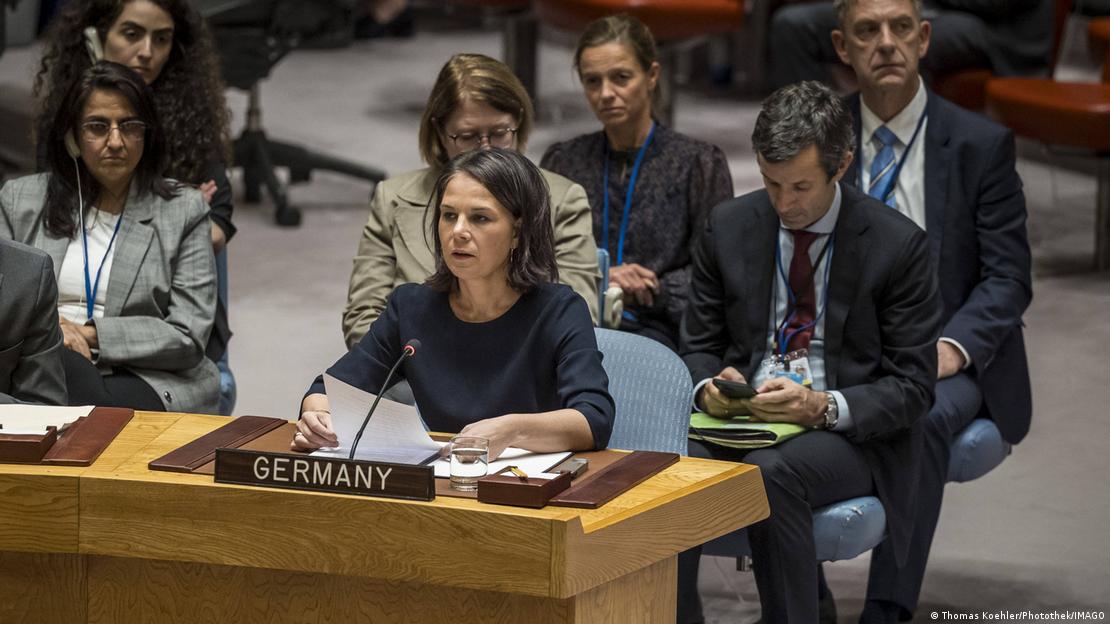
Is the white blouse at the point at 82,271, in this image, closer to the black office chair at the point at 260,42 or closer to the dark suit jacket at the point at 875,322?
the dark suit jacket at the point at 875,322

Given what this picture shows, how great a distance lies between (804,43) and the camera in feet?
22.9

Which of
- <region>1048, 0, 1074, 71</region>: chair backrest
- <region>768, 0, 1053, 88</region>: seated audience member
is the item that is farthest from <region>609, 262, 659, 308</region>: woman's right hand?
<region>1048, 0, 1074, 71</region>: chair backrest

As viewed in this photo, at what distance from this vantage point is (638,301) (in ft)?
13.4

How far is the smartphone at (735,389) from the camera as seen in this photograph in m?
3.33

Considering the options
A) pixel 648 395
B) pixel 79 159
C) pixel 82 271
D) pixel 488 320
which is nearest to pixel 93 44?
pixel 79 159

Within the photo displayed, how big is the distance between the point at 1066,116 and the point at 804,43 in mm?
1230

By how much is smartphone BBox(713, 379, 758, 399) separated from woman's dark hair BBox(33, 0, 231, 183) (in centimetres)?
153

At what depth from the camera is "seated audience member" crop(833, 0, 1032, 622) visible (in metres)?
3.67

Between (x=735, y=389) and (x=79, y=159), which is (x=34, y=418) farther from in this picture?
(x=735, y=389)

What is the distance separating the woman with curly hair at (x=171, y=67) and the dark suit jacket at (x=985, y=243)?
5.57 ft

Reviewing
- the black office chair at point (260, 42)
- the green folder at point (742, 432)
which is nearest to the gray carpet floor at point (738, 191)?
the black office chair at point (260, 42)

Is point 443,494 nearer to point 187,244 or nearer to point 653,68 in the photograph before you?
point 187,244

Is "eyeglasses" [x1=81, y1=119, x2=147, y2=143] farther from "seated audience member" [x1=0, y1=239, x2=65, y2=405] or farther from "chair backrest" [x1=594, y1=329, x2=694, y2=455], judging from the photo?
"chair backrest" [x1=594, y1=329, x2=694, y2=455]

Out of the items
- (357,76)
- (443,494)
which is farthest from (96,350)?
(357,76)
